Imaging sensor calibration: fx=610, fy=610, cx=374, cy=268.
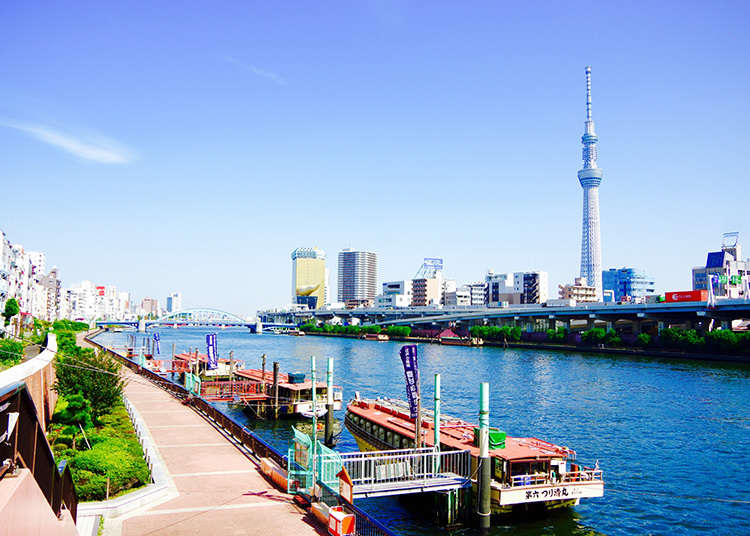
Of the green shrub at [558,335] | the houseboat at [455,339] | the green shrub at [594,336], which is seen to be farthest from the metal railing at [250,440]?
the houseboat at [455,339]

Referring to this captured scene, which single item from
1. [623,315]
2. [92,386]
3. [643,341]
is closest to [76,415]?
[92,386]

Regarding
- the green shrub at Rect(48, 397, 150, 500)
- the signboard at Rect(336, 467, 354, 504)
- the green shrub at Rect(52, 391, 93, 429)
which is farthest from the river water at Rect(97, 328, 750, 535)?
the green shrub at Rect(52, 391, 93, 429)

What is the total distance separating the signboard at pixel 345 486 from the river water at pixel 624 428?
5.99m

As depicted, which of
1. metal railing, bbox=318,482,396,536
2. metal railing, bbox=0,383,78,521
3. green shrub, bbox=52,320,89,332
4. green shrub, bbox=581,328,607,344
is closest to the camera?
metal railing, bbox=0,383,78,521

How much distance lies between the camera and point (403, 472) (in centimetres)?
2397

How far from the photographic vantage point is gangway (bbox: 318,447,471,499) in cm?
2233

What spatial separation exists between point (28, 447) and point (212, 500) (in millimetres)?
10617

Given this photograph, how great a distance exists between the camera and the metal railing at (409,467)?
23.4m

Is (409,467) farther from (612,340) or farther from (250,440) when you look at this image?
(612,340)

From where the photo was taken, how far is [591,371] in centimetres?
8869

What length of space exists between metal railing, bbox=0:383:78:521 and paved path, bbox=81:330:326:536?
4603 mm

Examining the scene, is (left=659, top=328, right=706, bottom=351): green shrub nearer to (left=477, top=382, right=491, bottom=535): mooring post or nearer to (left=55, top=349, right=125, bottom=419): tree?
(left=477, top=382, right=491, bottom=535): mooring post

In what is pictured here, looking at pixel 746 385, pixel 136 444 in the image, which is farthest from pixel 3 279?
pixel 746 385

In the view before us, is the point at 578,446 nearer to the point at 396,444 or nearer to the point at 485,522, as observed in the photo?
the point at 396,444
